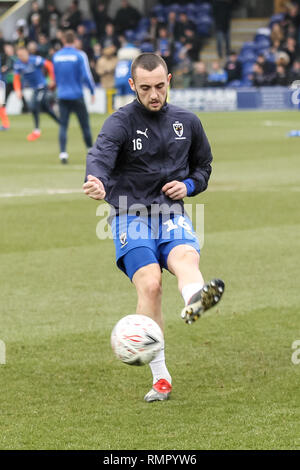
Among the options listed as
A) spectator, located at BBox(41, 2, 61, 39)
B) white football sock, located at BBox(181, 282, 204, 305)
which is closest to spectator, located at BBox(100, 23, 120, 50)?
spectator, located at BBox(41, 2, 61, 39)

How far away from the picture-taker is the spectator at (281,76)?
35.1 metres

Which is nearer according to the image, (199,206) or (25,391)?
(25,391)

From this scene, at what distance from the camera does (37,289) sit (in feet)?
28.7

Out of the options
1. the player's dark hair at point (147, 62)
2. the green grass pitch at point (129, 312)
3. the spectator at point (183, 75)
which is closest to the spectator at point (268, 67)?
the spectator at point (183, 75)

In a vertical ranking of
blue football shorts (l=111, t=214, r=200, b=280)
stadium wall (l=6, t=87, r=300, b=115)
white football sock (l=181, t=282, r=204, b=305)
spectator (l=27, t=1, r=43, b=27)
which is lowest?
stadium wall (l=6, t=87, r=300, b=115)

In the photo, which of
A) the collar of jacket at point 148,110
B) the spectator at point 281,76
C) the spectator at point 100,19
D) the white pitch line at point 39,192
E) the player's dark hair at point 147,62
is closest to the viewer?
the player's dark hair at point 147,62

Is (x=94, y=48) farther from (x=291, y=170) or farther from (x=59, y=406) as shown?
(x=59, y=406)

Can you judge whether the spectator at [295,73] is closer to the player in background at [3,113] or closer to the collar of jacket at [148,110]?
the player in background at [3,113]

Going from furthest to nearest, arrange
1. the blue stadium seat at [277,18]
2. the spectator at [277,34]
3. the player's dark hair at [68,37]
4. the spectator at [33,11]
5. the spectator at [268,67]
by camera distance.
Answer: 1. the spectator at [33,11]
2. the blue stadium seat at [277,18]
3. the spectator at [277,34]
4. the spectator at [268,67]
5. the player's dark hair at [68,37]

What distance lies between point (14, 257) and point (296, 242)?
314 centimetres

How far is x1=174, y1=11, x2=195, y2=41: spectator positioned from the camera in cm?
3909

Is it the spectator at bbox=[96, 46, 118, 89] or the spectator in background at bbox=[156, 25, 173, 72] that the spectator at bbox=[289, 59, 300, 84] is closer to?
the spectator in background at bbox=[156, 25, 173, 72]

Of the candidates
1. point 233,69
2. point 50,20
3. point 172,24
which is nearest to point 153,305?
point 233,69
